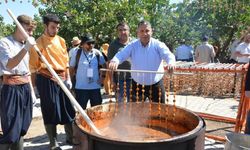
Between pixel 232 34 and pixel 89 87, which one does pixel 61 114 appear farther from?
pixel 232 34

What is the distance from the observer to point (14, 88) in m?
3.79

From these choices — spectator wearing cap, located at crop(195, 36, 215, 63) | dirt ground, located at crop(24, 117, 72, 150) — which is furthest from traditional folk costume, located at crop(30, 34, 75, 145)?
spectator wearing cap, located at crop(195, 36, 215, 63)

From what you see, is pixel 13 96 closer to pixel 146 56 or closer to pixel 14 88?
pixel 14 88

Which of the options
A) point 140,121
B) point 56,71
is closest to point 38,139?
point 56,71

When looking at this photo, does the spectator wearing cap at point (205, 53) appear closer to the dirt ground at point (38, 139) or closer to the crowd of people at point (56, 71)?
the crowd of people at point (56, 71)

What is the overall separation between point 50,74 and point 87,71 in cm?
74

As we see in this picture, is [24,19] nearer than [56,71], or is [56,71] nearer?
[24,19]

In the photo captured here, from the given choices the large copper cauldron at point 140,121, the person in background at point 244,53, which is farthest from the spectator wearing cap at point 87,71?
the person in background at point 244,53

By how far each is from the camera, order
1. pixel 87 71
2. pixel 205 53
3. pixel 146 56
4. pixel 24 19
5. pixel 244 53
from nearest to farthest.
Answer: pixel 24 19 < pixel 146 56 < pixel 87 71 < pixel 244 53 < pixel 205 53

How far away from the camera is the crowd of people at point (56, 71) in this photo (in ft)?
12.2

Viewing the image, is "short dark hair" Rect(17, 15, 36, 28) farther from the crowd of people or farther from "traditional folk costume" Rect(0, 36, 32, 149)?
"traditional folk costume" Rect(0, 36, 32, 149)

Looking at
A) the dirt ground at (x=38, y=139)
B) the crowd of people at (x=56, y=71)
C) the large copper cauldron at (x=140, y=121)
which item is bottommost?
the dirt ground at (x=38, y=139)

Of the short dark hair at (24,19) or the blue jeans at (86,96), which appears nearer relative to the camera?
the short dark hair at (24,19)

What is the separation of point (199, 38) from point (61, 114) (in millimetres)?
14158
